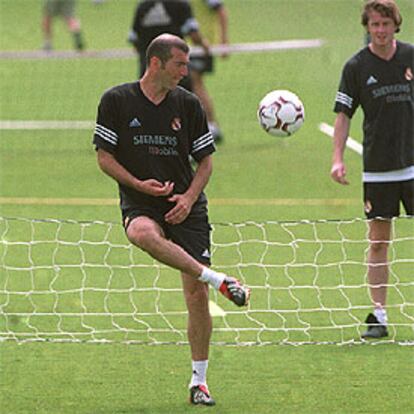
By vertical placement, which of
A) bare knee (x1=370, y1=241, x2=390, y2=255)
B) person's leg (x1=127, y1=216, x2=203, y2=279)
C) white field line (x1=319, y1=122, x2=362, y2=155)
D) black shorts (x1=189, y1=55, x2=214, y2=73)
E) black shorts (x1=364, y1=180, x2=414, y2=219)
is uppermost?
black shorts (x1=189, y1=55, x2=214, y2=73)

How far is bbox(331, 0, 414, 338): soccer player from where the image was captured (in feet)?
30.4

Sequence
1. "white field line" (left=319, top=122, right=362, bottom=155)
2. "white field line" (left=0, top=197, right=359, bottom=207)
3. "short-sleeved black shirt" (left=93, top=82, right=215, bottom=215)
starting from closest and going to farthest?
"short-sleeved black shirt" (left=93, top=82, right=215, bottom=215)
"white field line" (left=0, top=197, right=359, bottom=207)
"white field line" (left=319, top=122, right=362, bottom=155)

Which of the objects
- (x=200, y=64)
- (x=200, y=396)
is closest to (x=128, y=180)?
(x=200, y=396)

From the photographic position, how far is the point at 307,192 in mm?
14766

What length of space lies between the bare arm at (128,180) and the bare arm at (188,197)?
0.09m

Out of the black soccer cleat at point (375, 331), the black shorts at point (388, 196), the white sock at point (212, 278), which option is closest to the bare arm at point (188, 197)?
the white sock at point (212, 278)

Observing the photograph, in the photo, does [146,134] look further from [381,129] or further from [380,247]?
[380,247]

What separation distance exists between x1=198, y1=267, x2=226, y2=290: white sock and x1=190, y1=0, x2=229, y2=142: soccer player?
8.81 meters

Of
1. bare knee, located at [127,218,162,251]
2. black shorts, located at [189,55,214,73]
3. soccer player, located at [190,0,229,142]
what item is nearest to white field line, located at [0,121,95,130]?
soccer player, located at [190,0,229,142]

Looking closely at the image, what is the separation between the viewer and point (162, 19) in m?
15.6

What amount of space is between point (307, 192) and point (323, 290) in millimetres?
4367

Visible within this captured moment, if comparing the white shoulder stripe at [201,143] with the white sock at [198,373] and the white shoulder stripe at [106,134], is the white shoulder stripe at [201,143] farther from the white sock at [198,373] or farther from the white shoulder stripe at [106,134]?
the white sock at [198,373]

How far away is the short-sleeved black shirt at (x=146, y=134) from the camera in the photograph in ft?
26.3

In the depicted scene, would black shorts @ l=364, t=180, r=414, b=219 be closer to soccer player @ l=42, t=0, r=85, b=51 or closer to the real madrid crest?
the real madrid crest
